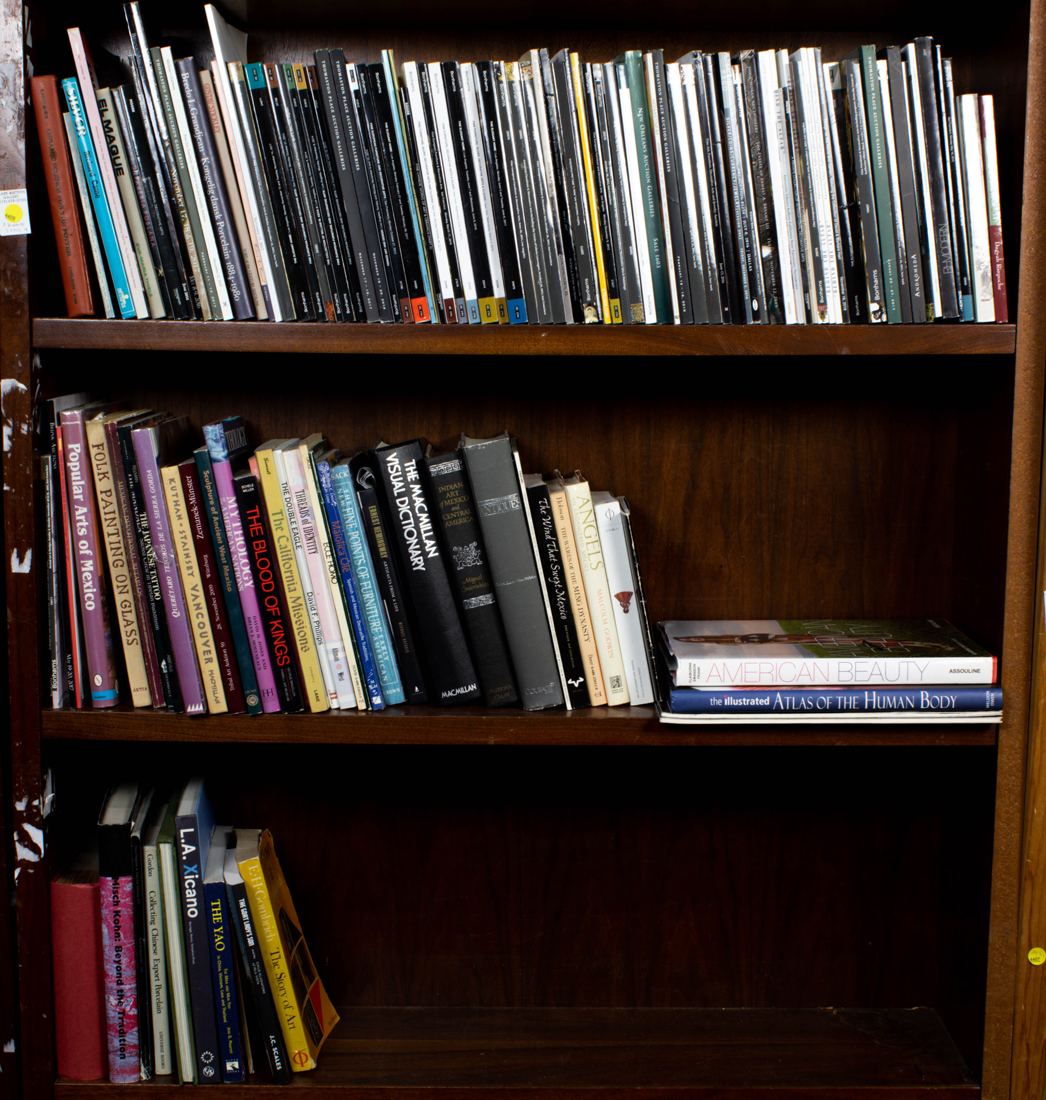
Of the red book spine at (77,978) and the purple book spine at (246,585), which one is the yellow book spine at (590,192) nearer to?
the purple book spine at (246,585)

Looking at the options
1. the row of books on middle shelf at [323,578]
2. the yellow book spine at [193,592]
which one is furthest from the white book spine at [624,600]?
the yellow book spine at [193,592]

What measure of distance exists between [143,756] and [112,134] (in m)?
0.79

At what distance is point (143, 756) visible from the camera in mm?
1252

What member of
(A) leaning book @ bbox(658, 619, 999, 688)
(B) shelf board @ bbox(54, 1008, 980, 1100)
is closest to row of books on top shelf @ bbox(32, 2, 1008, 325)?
(A) leaning book @ bbox(658, 619, 999, 688)

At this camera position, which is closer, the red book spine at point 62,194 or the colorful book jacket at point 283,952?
the red book spine at point 62,194

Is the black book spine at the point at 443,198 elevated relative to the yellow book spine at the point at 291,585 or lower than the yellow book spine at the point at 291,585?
elevated

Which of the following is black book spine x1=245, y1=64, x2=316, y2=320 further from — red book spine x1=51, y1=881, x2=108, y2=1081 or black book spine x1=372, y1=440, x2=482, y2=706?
red book spine x1=51, y1=881, x2=108, y2=1081

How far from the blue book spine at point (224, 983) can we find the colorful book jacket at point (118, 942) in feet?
0.30

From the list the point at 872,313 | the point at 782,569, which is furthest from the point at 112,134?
the point at 782,569

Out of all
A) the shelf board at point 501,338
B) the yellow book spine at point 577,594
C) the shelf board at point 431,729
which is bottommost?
the shelf board at point 431,729

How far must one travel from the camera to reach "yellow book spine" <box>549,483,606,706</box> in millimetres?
1020

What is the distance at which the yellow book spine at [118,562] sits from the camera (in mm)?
975

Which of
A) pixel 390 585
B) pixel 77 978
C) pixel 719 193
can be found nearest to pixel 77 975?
pixel 77 978

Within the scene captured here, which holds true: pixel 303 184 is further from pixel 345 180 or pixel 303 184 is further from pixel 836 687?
pixel 836 687
